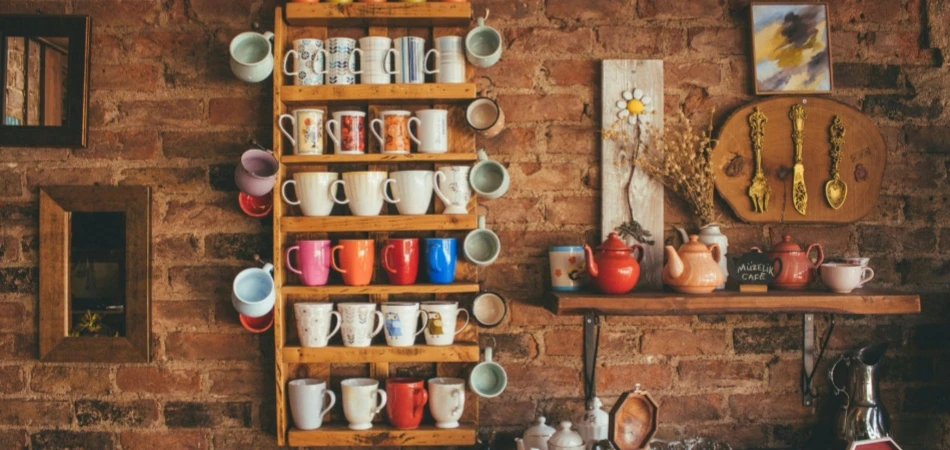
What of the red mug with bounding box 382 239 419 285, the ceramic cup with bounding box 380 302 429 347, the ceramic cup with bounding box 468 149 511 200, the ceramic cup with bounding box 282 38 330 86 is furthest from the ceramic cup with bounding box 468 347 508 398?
the ceramic cup with bounding box 282 38 330 86

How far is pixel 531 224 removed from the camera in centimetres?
204

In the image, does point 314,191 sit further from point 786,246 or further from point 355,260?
point 786,246

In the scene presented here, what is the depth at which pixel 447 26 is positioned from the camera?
2.00 m

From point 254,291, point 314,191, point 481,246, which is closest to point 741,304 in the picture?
point 481,246

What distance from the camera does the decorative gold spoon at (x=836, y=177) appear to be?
79.8 inches

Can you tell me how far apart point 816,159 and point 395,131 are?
115cm

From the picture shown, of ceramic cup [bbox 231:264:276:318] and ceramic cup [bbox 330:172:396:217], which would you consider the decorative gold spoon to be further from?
ceramic cup [bbox 231:264:276:318]

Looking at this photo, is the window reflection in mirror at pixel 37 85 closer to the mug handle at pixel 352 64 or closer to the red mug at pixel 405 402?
the mug handle at pixel 352 64

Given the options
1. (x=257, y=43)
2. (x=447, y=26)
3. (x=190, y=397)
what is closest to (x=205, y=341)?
(x=190, y=397)

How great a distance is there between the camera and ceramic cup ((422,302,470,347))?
192 cm

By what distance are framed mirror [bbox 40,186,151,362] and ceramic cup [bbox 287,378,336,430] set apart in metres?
0.44

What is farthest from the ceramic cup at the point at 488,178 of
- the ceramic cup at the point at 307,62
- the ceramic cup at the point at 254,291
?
the ceramic cup at the point at 254,291

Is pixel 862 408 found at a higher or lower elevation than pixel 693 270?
lower

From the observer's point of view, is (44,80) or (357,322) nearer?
(357,322)
